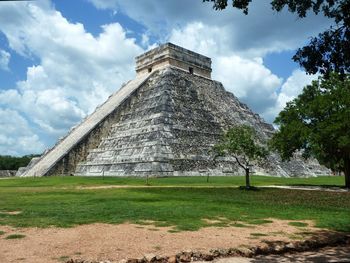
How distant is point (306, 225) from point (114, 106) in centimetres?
2618

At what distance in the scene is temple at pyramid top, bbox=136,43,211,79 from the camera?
37.3 metres

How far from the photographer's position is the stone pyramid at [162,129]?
27.7 m

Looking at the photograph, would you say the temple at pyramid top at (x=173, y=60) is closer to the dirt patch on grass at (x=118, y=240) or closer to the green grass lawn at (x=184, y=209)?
the green grass lawn at (x=184, y=209)

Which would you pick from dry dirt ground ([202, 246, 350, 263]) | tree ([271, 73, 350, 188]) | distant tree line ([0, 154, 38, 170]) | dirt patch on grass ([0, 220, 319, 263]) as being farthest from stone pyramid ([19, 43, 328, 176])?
distant tree line ([0, 154, 38, 170])

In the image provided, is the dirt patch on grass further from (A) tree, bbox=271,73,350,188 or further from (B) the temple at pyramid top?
(B) the temple at pyramid top

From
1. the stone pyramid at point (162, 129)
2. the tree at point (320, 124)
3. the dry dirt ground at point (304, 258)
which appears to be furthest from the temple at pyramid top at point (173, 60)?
the dry dirt ground at point (304, 258)

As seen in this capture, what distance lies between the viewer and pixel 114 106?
34656 mm

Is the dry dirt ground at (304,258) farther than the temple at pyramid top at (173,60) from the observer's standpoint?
No

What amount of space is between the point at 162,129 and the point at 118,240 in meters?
20.6

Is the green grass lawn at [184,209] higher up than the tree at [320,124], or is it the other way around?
the tree at [320,124]

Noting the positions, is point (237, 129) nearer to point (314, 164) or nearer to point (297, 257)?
point (297, 257)

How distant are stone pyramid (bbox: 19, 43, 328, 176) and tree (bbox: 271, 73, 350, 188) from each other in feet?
22.2

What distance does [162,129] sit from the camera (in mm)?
28406

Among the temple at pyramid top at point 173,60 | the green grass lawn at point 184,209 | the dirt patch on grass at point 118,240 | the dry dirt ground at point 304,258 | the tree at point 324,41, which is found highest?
the temple at pyramid top at point 173,60
